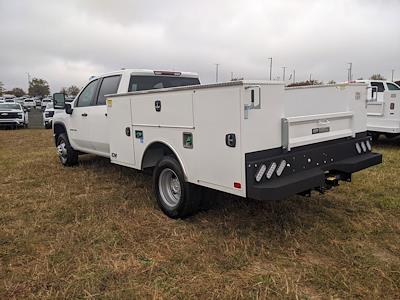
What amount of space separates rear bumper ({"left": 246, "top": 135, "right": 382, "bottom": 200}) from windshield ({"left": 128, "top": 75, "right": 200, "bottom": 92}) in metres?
3.14

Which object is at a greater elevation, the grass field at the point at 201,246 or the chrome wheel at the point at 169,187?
the chrome wheel at the point at 169,187

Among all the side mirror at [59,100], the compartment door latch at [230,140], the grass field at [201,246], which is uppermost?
the side mirror at [59,100]

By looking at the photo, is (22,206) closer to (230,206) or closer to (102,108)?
(102,108)

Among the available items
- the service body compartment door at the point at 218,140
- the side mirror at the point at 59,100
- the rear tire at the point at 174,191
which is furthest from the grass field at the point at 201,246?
the side mirror at the point at 59,100

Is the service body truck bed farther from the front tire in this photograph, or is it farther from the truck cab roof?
the front tire

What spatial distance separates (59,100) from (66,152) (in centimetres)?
115

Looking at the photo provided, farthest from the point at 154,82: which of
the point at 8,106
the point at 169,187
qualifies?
the point at 8,106

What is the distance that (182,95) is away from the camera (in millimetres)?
4141

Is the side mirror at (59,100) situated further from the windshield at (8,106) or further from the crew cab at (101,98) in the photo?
the windshield at (8,106)

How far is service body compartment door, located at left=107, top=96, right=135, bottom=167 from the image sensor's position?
17.4 feet

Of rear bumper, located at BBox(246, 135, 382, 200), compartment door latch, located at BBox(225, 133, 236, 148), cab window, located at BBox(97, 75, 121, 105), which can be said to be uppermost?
cab window, located at BBox(97, 75, 121, 105)

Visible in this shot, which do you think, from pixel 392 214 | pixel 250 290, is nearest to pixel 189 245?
pixel 250 290

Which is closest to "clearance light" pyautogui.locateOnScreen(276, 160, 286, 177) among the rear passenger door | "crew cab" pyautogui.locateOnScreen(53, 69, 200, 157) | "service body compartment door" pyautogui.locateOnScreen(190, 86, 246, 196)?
"service body compartment door" pyautogui.locateOnScreen(190, 86, 246, 196)

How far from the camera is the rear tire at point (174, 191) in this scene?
4383mm
